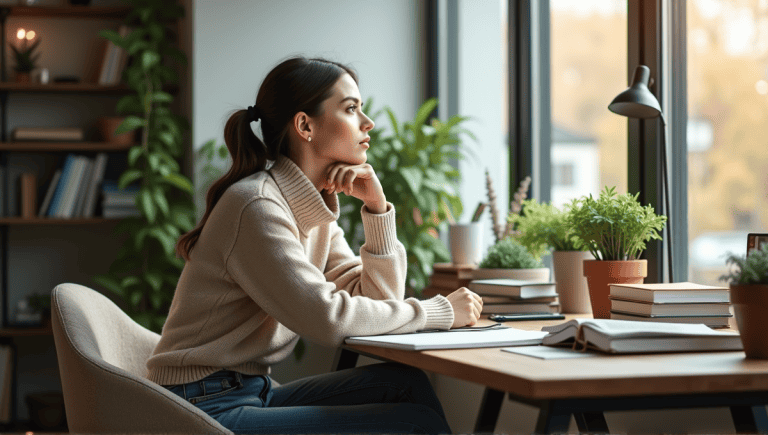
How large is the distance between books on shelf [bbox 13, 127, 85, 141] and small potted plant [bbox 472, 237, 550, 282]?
2411mm

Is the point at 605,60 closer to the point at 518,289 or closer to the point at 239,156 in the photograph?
the point at 518,289

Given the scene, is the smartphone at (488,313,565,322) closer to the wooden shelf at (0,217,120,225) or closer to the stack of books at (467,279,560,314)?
the stack of books at (467,279,560,314)

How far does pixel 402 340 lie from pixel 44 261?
3182mm

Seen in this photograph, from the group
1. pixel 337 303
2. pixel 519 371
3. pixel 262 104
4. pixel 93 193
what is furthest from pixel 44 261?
pixel 519 371

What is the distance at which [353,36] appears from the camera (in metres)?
3.71

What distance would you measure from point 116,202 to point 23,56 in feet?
2.79

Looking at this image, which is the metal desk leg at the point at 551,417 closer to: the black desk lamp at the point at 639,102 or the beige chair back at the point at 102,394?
the beige chair back at the point at 102,394

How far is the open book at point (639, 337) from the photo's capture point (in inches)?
51.4

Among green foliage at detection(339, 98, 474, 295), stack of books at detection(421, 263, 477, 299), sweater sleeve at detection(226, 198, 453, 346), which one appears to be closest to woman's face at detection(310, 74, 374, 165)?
sweater sleeve at detection(226, 198, 453, 346)

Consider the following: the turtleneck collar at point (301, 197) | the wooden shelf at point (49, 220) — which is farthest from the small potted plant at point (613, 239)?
the wooden shelf at point (49, 220)

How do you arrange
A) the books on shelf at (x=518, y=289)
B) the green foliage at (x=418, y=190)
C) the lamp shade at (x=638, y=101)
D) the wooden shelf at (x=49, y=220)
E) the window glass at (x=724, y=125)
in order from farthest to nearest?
the wooden shelf at (x=49, y=220) < the green foliage at (x=418, y=190) < the window glass at (x=724, y=125) < the books on shelf at (x=518, y=289) < the lamp shade at (x=638, y=101)

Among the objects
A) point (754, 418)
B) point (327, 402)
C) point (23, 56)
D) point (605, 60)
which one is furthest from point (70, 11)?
point (754, 418)

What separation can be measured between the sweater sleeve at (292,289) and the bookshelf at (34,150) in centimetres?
247

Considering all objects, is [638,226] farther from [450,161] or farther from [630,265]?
[450,161]
